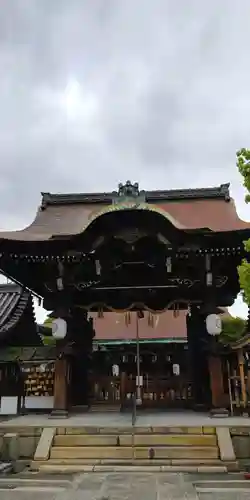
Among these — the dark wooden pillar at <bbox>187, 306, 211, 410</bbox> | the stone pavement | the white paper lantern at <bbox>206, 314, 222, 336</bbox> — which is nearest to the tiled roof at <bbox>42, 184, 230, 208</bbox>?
the dark wooden pillar at <bbox>187, 306, 211, 410</bbox>

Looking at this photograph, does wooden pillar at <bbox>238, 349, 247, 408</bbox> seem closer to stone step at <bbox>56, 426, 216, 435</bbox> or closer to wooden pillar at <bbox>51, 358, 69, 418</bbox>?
stone step at <bbox>56, 426, 216, 435</bbox>

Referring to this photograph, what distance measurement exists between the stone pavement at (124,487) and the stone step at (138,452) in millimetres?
740

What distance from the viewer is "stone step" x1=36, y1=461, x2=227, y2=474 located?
7.28 metres

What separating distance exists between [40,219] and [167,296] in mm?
5432

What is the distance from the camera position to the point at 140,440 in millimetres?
8125

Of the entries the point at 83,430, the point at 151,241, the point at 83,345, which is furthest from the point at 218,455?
the point at 83,345

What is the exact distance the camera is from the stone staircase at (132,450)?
752 cm

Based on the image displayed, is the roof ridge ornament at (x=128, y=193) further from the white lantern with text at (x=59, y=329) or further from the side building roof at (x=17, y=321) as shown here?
the side building roof at (x=17, y=321)

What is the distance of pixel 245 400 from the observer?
1046 cm

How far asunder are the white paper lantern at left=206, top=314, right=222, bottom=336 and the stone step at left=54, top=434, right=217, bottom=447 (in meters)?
3.12

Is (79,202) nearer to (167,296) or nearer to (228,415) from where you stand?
(167,296)

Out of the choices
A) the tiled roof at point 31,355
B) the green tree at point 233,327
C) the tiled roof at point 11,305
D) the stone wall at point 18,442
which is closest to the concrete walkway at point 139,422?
the stone wall at point 18,442

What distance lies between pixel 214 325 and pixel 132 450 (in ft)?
13.7

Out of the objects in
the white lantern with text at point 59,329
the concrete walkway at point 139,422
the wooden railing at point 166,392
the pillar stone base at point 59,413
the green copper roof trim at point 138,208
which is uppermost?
the green copper roof trim at point 138,208
